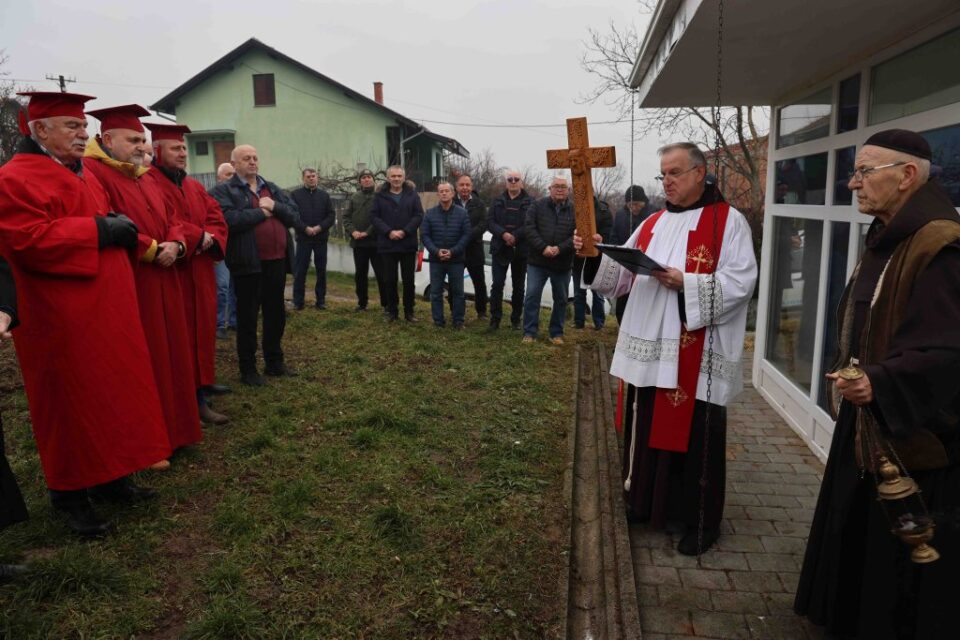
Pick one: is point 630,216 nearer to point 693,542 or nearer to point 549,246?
point 549,246

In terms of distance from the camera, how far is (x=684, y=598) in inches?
127

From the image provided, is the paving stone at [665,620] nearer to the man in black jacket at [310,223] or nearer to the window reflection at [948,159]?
the window reflection at [948,159]

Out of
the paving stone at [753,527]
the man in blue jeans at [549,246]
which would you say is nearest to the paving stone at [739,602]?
the paving stone at [753,527]

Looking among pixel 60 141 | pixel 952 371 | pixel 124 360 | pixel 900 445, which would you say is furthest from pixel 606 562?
pixel 60 141

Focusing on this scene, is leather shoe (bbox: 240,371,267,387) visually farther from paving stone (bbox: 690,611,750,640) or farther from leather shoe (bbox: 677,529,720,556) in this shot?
paving stone (bbox: 690,611,750,640)

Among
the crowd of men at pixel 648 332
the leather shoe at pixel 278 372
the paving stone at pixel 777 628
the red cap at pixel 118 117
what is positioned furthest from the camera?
the leather shoe at pixel 278 372

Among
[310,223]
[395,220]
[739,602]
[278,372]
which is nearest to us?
[739,602]

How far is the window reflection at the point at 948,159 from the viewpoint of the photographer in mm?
3346

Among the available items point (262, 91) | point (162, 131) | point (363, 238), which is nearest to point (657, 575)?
point (162, 131)

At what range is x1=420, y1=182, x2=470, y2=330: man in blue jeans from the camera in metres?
8.68

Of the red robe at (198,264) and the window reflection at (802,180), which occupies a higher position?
the window reflection at (802,180)

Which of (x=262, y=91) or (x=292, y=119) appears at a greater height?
(x=262, y=91)

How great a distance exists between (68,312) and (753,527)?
3935 mm

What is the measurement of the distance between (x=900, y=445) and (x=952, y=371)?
1.13ft
